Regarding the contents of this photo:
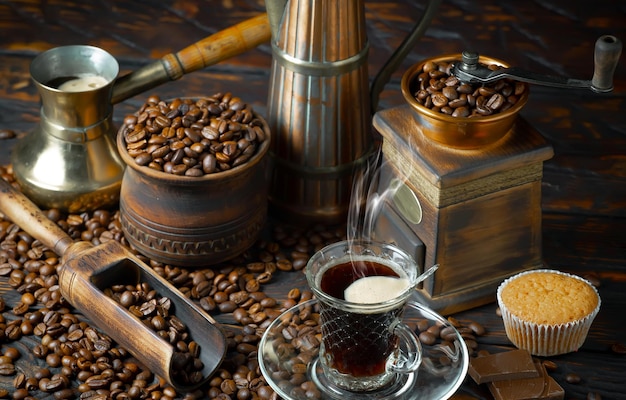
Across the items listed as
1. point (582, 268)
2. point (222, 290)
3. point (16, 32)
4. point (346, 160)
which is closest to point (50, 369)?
point (222, 290)

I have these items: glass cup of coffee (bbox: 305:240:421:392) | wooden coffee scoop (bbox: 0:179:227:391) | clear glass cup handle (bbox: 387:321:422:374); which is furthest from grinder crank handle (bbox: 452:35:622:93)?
wooden coffee scoop (bbox: 0:179:227:391)

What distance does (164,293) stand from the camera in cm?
205

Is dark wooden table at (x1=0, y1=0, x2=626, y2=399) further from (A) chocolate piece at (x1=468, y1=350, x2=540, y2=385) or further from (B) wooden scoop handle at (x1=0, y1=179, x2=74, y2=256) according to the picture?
(A) chocolate piece at (x1=468, y1=350, x2=540, y2=385)

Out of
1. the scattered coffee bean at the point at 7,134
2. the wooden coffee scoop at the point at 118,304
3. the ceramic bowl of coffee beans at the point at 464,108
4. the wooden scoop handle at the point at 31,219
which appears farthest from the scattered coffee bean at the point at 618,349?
the scattered coffee bean at the point at 7,134

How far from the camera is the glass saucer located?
1826 mm

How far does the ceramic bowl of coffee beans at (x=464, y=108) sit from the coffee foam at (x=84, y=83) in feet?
2.32

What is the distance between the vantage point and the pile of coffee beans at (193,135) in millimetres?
2076

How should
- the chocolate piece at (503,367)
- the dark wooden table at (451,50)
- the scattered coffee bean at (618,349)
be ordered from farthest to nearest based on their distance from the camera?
1. the dark wooden table at (451,50)
2. the scattered coffee bean at (618,349)
3. the chocolate piece at (503,367)

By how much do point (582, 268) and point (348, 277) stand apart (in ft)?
2.07

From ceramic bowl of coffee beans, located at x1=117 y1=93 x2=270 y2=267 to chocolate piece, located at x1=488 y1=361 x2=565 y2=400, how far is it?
2.05ft

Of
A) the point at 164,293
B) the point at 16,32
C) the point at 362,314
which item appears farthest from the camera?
the point at 16,32

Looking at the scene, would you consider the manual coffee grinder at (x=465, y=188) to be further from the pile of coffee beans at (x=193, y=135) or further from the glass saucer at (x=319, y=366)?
the pile of coffee beans at (x=193, y=135)

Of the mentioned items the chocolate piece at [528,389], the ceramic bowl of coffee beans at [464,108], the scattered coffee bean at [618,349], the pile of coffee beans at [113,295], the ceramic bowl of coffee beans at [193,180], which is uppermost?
the ceramic bowl of coffee beans at [464,108]

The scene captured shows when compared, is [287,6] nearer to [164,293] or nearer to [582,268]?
[164,293]
